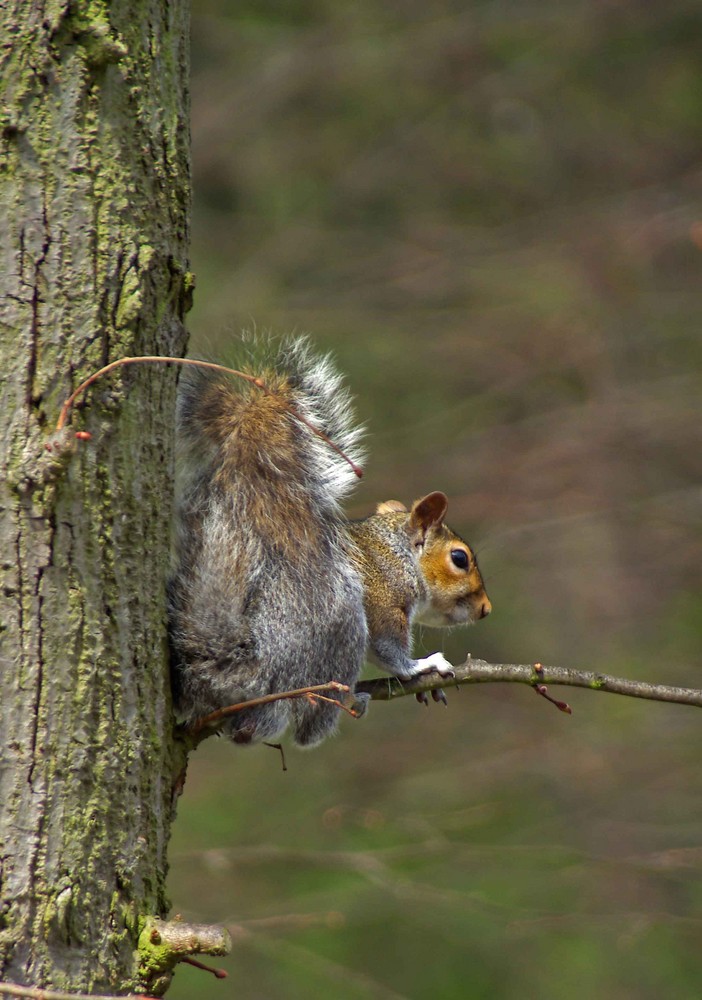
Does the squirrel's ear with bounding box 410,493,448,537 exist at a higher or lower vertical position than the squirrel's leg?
higher

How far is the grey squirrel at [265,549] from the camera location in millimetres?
1848

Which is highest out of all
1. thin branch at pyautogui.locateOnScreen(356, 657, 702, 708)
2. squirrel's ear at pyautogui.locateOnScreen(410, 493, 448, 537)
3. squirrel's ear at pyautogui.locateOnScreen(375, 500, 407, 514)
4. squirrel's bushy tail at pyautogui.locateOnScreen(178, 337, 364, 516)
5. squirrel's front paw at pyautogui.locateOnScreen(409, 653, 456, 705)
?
squirrel's ear at pyautogui.locateOnScreen(375, 500, 407, 514)

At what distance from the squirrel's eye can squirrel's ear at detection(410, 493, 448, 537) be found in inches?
3.5

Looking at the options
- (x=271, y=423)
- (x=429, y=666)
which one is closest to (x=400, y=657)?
(x=429, y=666)

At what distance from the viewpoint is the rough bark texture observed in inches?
53.6

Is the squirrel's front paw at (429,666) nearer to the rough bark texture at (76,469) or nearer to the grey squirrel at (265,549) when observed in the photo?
the grey squirrel at (265,549)

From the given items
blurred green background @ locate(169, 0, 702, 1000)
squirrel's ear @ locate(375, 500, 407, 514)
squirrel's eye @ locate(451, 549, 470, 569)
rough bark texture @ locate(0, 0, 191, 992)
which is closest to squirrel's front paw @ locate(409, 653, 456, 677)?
squirrel's eye @ locate(451, 549, 470, 569)

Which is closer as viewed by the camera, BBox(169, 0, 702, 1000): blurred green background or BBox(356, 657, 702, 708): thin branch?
BBox(356, 657, 702, 708): thin branch

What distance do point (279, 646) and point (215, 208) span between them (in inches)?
163

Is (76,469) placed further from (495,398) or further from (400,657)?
(495,398)

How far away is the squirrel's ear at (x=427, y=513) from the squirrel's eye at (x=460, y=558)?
9 cm

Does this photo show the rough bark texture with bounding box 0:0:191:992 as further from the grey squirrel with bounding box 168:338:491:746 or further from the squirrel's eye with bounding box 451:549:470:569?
the squirrel's eye with bounding box 451:549:470:569

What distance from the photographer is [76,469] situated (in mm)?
→ 1392

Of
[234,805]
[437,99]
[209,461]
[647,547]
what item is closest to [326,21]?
[437,99]
